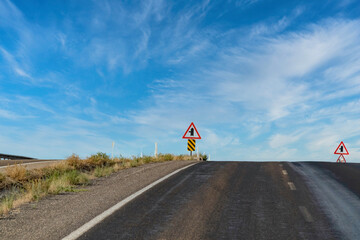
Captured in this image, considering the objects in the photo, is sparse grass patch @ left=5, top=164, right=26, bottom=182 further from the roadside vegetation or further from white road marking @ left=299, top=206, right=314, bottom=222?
white road marking @ left=299, top=206, right=314, bottom=222

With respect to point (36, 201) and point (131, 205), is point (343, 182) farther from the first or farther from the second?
point (36, 201)

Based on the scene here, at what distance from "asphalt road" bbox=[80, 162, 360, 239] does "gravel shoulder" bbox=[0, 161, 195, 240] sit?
489 mm

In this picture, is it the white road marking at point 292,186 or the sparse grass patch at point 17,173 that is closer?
the white road marking at point 292,186

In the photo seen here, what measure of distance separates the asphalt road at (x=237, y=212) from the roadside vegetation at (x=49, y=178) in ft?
8.41

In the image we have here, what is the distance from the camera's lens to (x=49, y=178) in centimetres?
1113

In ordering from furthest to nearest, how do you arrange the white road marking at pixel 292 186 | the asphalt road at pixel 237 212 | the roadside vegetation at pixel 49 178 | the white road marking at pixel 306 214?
the white road marking at pixel 292 186
the roadside vegetation at pixel 49 178
the white road marking at pixel 306 214
the asphalt road at pixel 237 212

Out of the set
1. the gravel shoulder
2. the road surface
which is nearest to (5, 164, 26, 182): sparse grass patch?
the gravel shoulder

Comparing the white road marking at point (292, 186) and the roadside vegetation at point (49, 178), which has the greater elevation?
the roadside vegetation at point (49, 178)

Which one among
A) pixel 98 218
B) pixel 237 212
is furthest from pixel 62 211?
pixel 237 212

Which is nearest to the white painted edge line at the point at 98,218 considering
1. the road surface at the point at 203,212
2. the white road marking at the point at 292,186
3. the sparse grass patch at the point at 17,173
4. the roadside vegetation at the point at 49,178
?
the road surface at the point at 203,212

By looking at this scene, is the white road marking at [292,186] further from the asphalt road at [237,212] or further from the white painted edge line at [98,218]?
the white painted edge line at [98,218]

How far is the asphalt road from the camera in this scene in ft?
17.6

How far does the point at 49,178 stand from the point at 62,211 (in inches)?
189

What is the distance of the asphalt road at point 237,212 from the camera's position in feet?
17.6
